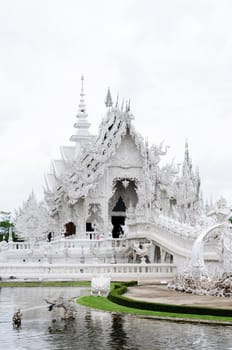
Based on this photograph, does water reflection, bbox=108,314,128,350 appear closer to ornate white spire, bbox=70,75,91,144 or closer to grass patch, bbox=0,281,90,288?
grass patch, bbox=0,281,90,288

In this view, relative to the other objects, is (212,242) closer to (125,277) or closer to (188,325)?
(125,277)

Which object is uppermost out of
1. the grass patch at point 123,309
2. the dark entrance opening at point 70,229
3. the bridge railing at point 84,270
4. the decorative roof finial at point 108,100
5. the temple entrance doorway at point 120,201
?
the decorative roof finial at point 108,100

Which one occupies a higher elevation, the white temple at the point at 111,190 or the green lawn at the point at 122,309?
the white temple at the point at 111,190

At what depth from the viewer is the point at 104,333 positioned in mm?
10789

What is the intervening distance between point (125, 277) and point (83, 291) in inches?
197

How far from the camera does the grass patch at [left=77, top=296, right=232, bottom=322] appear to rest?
12211 millimetres

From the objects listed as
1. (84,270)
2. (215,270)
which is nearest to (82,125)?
(84,270)

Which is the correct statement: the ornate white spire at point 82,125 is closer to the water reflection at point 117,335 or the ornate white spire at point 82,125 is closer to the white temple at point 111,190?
the white temple at point 111,190

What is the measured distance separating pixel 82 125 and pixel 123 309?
3470 cm

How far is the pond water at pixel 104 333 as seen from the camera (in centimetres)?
965

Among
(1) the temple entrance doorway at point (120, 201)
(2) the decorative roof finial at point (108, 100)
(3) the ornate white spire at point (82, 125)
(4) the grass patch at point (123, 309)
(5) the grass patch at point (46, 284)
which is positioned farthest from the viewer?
(3) the ornate white spire at point (82, 125)

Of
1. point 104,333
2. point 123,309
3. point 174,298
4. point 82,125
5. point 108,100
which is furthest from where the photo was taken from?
point 82,125

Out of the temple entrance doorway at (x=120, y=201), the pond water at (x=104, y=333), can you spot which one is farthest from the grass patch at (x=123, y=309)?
the temple entrance doorway at (x=120, y=201)

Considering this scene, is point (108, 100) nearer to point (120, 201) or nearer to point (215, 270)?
point (120, 201)
